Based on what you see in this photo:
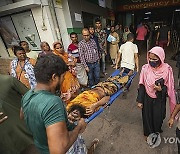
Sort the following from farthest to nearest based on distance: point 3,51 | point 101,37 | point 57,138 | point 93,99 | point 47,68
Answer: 1. point 3,51
2. point 101,37
3. point 93,99
4. point 47,68
5. point 57,138

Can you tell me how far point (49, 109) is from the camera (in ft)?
3.38

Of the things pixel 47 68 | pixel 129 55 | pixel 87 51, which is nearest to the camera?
pixel 47 68

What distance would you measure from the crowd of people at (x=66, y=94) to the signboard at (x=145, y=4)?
6836mm

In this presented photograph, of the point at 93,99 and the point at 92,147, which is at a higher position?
the point at 93,99

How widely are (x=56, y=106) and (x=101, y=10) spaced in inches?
307

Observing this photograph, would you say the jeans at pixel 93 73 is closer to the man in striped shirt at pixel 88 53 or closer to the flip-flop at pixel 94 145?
the man in striped shirt at pixel 88 53

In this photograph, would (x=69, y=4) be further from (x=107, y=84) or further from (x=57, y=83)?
(x=57, y=83)

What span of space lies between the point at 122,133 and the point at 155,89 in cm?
103

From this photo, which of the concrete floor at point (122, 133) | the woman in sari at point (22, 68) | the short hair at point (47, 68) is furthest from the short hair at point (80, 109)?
the short hair at point (47, 68)

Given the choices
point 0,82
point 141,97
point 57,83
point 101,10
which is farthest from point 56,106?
point 101,10

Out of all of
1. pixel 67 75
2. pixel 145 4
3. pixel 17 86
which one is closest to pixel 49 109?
pixel 17 86

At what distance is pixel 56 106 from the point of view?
1051 mm

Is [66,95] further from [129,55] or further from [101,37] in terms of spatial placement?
[101,37]

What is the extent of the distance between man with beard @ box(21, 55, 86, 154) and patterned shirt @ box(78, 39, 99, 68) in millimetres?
2802
